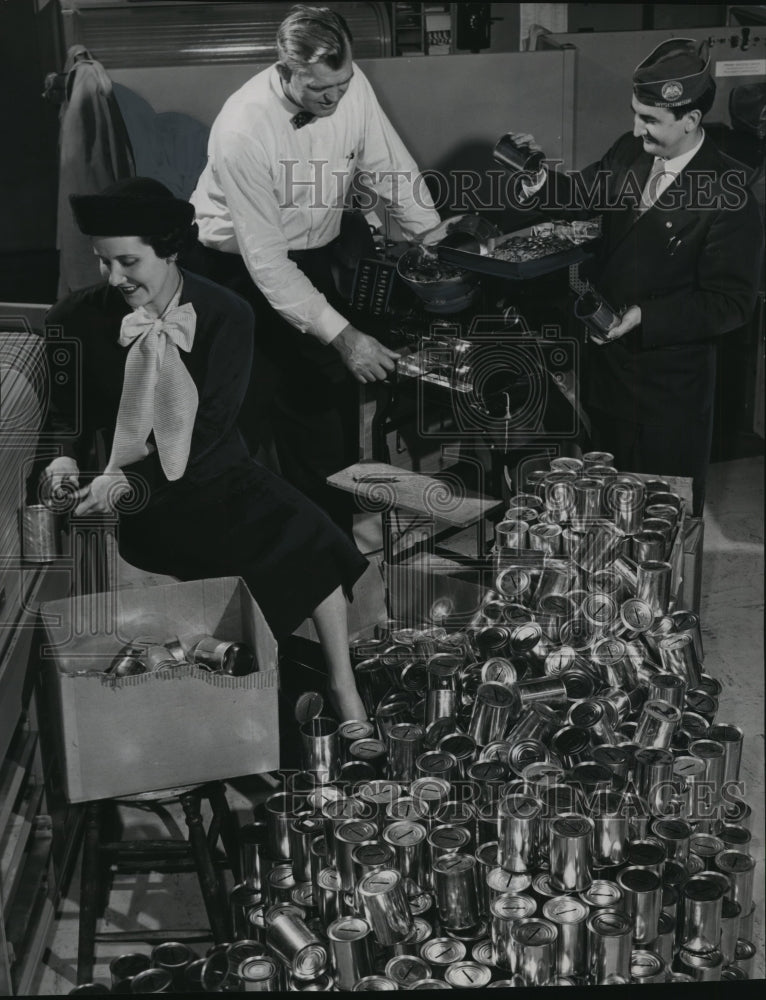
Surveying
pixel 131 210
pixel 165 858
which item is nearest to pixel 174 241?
pixel 131 210

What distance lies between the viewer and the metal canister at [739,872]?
2.34m

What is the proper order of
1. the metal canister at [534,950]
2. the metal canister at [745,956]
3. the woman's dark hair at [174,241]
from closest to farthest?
1. the metal canister at [534,950]
2. the woman's dark hair at [174,241]
3. the metal canister at [745,956]

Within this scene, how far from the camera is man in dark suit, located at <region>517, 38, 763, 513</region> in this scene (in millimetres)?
2410

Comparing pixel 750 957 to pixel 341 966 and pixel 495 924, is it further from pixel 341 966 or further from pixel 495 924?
pixel 341 966

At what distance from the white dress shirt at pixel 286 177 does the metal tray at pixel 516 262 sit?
0.18 metres

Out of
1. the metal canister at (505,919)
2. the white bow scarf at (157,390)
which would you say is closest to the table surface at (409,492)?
the white bow scarf at (157,390)

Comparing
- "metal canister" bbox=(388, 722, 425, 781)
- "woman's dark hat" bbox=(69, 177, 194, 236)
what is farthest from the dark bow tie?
"metal canister" bbox=(388, 722, 425, 781)

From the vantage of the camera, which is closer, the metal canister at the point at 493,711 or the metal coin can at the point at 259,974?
the metal coin can at the point at 259,974

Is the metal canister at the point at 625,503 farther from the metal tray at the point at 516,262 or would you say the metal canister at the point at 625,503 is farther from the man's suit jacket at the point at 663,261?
the metal tray at the point at 516,262

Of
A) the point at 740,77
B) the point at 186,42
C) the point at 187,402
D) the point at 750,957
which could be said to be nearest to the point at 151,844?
the point at 187,402

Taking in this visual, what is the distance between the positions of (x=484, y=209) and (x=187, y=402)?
0.72 meters

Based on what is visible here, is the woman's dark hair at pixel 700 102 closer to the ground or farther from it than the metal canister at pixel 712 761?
farther from it

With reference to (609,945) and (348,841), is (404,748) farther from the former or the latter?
(609,945)

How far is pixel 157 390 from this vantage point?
232 centimetres
